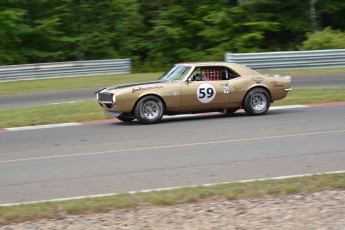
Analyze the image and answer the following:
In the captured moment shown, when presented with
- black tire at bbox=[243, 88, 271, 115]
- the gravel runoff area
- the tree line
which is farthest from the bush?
the gravel runoff area

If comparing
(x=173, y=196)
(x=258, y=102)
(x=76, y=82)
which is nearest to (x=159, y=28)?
(x=76, y=82)

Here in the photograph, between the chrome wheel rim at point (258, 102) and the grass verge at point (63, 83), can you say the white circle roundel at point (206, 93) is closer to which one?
the chrome wheel rim at point (258, 102)

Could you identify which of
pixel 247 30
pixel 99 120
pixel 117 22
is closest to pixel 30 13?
pixel 117 22

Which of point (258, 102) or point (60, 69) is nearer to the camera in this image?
point (258, 102)

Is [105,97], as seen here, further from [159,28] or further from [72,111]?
[159,28]

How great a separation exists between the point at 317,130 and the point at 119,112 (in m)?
4.43

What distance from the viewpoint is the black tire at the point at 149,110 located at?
46.0 ft

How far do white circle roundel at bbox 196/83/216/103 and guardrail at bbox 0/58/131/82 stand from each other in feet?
52.5

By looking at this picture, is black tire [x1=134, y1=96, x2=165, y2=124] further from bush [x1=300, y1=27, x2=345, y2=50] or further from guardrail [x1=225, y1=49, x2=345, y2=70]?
bush [x1=300, y1=27, x2=345, y2=50]

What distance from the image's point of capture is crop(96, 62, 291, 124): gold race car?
14.0 m

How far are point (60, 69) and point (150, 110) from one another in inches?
626

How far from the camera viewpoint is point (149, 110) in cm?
1418

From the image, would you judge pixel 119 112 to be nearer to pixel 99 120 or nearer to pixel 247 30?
pixel 99 120

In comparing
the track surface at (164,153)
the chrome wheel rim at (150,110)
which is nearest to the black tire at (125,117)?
the track surface at (164,153)
